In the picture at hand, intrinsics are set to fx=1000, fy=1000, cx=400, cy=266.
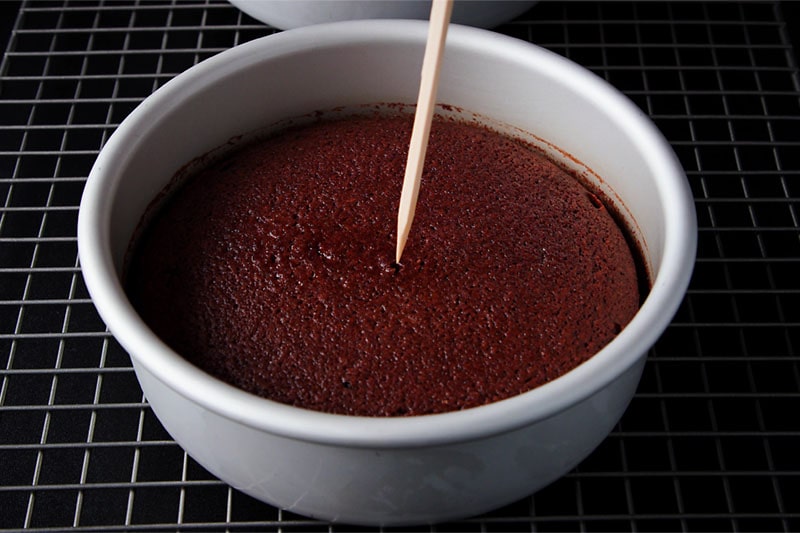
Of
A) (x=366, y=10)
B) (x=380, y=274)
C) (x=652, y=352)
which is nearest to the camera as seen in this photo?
(x=380, y=274)

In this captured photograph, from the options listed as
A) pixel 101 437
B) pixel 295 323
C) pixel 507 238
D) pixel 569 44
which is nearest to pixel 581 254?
pixel 507 238

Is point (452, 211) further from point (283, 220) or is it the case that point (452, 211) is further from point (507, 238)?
point (283, 220)

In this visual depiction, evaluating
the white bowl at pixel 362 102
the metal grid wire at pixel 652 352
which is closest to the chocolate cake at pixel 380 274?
the white bowl at pixel 362 102

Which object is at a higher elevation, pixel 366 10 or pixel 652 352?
pixel 366 10

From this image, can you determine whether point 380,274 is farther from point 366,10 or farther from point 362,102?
point 366,10

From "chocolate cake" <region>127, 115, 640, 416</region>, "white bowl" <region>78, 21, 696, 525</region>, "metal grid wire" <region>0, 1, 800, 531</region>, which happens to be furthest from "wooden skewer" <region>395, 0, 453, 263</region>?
"metal grid wire" <region>0, 1, 800, 531</region>

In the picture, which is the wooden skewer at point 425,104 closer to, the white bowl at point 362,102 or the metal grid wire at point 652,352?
the white bowl at point 362,102

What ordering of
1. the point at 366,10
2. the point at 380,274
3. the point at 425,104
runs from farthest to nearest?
the point at 366,10 < the point at 380,274 < the point at 425,104

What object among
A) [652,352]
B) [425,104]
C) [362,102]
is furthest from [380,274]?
[652,352]

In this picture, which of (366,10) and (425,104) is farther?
(366,10)

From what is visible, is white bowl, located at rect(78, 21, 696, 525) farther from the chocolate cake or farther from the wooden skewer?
the wooden skewer
